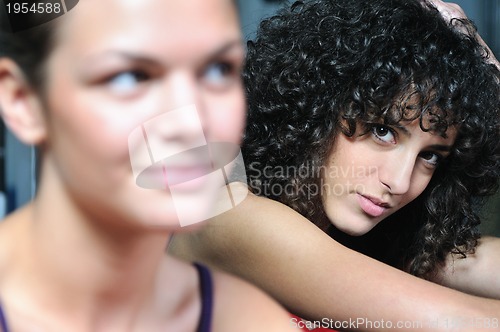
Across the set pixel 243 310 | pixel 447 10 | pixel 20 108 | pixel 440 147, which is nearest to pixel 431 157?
pixel 440 147

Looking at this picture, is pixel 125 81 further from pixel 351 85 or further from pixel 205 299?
pixel 351 85

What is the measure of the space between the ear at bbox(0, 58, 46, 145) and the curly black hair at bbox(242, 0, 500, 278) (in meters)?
0.39

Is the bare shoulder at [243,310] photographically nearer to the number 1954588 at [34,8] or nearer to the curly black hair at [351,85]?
the number 1954588 at [34,8]

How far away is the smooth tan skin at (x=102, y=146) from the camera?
11.0 inches

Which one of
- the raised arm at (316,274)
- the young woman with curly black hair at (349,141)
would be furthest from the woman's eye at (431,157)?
the raised arm at (316,274)

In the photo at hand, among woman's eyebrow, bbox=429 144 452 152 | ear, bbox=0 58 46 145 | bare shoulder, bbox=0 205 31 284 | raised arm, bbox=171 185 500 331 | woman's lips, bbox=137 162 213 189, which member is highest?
ear, bbox=0 58 46 145

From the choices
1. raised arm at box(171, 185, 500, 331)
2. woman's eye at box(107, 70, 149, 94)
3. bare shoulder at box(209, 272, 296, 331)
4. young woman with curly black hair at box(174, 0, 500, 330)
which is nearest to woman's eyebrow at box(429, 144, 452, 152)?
young woman with curly black hair at box(174, 0, 500, 330)

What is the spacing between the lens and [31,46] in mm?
297

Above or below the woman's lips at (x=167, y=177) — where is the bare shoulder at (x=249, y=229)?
below

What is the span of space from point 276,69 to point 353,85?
8cm

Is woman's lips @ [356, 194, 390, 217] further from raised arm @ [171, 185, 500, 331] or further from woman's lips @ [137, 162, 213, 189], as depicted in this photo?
woman's lips @ [137, 162, 213, 189]

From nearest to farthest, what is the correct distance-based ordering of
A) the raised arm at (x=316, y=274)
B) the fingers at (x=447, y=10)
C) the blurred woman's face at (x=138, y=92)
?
the blurred woman's face at (x=138, y=92) → the raised arm at (x=316, y=274) → the fingers at (x=447, y=10)

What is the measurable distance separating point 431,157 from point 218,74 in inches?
18.3

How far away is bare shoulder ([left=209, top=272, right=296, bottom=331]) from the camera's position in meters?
0.38
